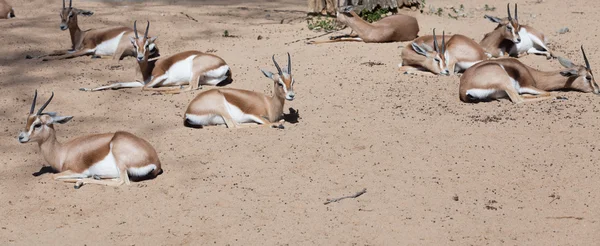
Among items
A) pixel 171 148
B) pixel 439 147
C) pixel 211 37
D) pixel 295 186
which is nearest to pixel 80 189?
pixel 171 148

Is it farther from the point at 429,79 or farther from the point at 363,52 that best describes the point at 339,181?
the point at 363,52

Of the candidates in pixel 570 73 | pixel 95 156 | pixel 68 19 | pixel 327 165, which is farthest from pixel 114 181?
pixel 68 19

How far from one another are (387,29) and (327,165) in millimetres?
4389

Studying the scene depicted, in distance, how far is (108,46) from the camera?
1009 cm

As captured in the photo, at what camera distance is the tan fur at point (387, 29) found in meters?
10.3

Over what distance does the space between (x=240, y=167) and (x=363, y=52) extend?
3.88m

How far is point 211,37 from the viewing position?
10.6 metres

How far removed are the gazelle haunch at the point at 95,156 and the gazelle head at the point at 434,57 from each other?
12.6 ft

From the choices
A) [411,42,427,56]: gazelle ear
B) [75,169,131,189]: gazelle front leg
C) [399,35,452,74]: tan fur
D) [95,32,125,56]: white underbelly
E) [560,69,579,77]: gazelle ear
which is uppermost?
[560,69,579,77]: gazelle ear

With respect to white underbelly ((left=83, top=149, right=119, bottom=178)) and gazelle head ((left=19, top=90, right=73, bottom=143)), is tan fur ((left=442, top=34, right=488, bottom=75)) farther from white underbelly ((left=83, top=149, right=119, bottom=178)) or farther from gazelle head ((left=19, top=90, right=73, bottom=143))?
gazelle head ((left=19, top=90, right=73, bottom=143))

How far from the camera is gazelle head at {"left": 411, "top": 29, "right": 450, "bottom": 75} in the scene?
29.3 ft

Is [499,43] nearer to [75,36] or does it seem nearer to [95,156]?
[75,36]

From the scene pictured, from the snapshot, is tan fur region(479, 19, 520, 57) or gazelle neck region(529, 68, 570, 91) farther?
tan fur region(479, 19, 520, 57)

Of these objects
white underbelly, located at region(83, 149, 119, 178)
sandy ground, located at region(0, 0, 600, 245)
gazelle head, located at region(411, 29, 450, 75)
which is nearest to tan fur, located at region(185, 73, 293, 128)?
sandy ground, located at region(0, 0, 600, 245)
